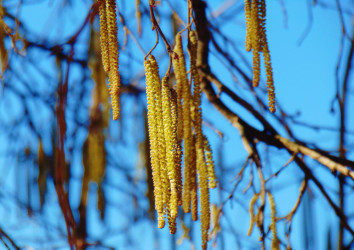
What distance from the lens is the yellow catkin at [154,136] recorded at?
1.85 feet

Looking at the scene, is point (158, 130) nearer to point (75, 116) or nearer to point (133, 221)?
point (133, 221)

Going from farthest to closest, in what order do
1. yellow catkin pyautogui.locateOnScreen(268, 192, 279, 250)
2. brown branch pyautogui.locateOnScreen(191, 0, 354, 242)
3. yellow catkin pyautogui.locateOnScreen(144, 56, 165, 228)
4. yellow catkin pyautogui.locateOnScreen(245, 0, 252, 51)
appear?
1. brown branch pyautogui.locateOnScreen(191, 0, 354, 242)
2. yellow catkin pyautogui.locateOnScreen(268, 192, 279, 250)
3. yellow catkin pyautogui.locateOnScreen(245, 0, 252, 51)
4. yellow catkin pyautogui.locateOnScreen(144, 56, 165, 228)

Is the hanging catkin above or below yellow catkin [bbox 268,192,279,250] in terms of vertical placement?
above

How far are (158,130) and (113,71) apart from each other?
9 centimetres

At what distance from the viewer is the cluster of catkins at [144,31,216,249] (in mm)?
582

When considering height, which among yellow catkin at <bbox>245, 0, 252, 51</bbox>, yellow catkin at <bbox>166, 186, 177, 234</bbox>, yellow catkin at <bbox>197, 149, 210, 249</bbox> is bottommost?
yellow catkin at <bbox>166, 186, 177, 234</bbox>

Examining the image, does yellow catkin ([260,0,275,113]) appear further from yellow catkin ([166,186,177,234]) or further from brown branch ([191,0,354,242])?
brown branch ([191,0,354,242])

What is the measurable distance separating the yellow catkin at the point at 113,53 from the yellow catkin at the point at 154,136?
4cm

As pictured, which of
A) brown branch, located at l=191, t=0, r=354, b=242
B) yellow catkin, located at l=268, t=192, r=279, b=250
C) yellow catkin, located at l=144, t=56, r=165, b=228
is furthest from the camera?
brown branch, located at l=191, t=0, r=354, b=242

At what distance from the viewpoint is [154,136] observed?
587 mm

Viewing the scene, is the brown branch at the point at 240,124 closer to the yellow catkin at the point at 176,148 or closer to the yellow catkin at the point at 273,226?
the yellow catkin at the point at 273,226

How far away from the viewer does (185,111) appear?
0.61 m

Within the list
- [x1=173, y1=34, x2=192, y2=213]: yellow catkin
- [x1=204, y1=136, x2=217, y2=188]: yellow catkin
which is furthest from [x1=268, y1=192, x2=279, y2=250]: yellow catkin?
[x1=173, y1=34, x2=192, y2=213]: yellow catkin

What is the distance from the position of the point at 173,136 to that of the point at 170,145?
12 mm
